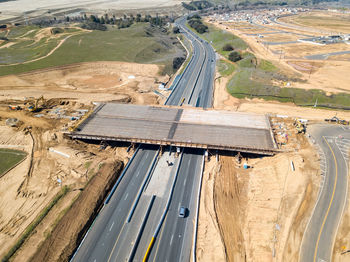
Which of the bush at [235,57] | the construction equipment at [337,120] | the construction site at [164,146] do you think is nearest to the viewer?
the construction site at [164,146]

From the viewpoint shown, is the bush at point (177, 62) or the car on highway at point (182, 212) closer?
the car on highway at point (182, 212)

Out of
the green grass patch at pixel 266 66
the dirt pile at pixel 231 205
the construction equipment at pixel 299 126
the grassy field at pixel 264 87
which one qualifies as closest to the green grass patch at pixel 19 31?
the grassy field at pixel 264 87

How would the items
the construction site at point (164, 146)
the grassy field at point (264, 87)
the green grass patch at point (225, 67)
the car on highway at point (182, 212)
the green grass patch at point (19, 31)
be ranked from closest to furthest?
the construction site at point (164, 146) < the car on highway at point (182, 212) < the grassy field at point (264, 87) < the green grass patch at point (225, 67) < the green grass patch at point (19, 31)

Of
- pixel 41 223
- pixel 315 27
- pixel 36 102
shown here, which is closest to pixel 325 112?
pixel 41 223

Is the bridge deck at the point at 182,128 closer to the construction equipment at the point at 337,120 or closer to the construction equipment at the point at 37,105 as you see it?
the construction equipment at the point at 337,120

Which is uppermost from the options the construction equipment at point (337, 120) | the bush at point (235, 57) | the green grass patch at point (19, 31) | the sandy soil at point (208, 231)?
the green grass patch at point (19, 31)

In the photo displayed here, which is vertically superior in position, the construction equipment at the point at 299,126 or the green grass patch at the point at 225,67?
the green grass patch at the point at 225,67

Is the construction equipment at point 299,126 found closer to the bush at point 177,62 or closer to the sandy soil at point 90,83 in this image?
the sandy soil at point 90,83

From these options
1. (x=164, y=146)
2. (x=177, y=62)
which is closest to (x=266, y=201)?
(x=164, y=146)
